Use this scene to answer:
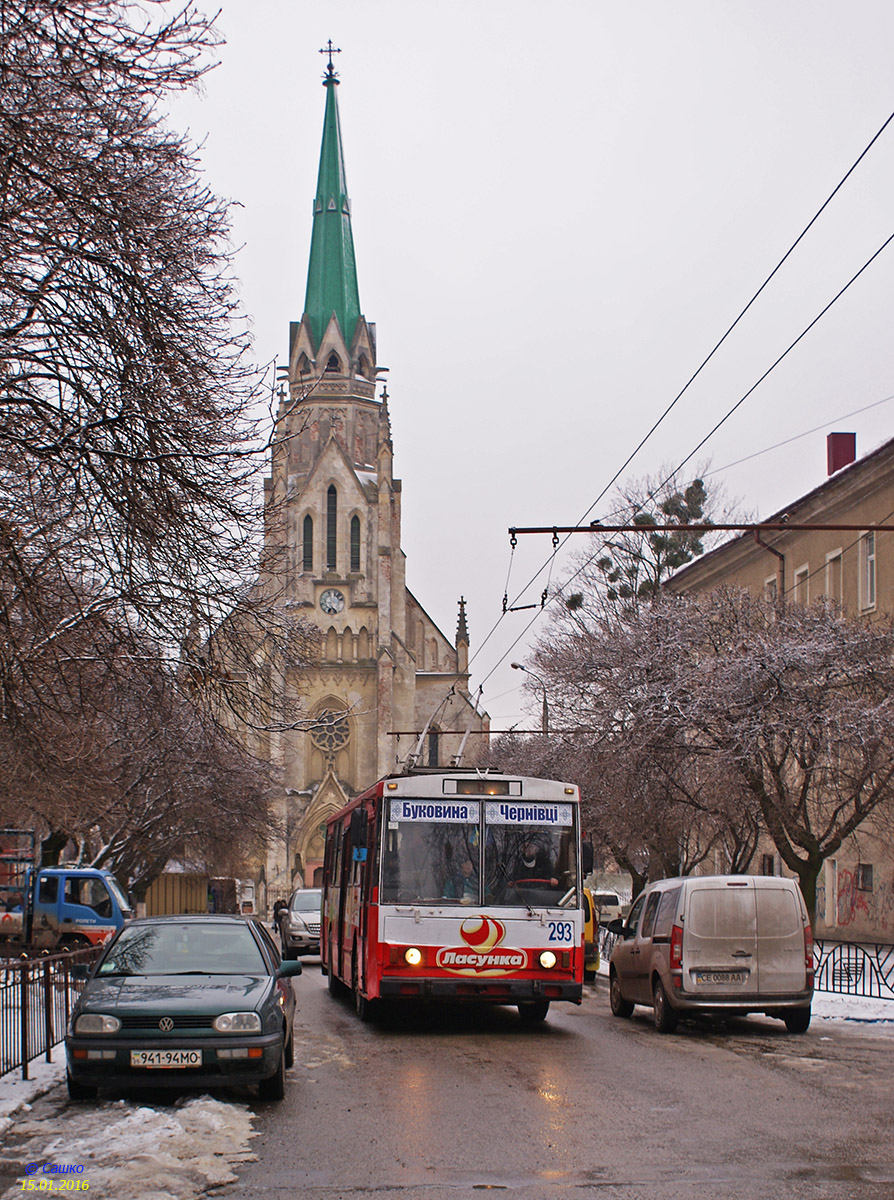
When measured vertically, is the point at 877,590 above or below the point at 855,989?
above

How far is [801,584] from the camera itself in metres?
37.8

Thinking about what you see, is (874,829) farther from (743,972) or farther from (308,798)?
(308,798)

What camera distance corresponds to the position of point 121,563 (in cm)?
1148

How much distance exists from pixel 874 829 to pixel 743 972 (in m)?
17.6

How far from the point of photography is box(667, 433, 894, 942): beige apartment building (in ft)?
105

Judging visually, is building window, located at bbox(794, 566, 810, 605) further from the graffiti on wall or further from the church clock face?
the church clock face

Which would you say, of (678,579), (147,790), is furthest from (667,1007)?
(678,579)

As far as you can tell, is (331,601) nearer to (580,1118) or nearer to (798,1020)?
(798,1020)

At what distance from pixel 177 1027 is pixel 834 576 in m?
28.0

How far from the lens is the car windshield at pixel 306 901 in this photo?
3434 cm

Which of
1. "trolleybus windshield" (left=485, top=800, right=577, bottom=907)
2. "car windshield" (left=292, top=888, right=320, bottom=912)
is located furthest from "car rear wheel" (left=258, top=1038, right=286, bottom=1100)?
"car windshield" (left=292, top=888, right=320, bottom=912)

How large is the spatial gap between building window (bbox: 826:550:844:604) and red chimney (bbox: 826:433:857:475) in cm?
463

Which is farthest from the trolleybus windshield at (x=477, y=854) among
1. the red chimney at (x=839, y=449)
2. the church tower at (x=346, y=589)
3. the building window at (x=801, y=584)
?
the church tower at (x=346, y=589)

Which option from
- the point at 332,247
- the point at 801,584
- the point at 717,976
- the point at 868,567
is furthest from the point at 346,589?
the point at 717,976
